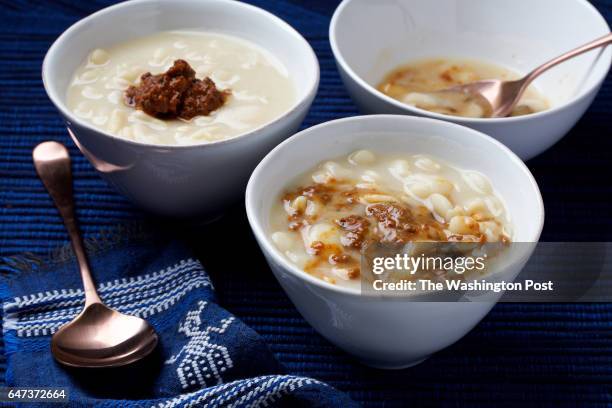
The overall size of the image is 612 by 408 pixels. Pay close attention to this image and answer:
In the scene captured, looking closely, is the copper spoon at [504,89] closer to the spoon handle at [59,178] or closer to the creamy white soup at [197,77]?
the creamy white soup at [197,77]

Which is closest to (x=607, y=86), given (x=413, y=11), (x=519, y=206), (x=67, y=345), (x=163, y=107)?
(x=413, y=11)

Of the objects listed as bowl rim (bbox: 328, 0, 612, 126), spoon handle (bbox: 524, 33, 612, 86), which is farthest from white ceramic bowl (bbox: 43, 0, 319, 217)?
spoon handle (bbox: 524, 33, 612, 86)

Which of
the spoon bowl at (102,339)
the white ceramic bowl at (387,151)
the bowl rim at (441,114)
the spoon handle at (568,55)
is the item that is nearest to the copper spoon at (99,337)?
the spoon bowl at (102,339)

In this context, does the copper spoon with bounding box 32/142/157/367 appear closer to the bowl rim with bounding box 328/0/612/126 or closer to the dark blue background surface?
the dark blue background surface

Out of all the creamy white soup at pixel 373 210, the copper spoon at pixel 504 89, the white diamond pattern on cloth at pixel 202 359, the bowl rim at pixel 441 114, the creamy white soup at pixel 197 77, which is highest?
the bowl rim at pixel 441 114

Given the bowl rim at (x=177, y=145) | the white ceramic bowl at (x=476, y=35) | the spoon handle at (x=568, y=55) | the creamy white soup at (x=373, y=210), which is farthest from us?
the white ceramic bowl at (x=476, y=35)

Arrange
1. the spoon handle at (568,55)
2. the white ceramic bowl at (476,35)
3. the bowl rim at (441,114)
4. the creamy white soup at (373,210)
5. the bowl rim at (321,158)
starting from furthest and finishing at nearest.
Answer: the white ceramic bowl at (476,35) → the spoon handle at (568,55) → the bowl rim at (441,114) → the creamy white soup at (373,210) → the bowl rim at (321,158)

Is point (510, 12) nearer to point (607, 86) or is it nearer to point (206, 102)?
point (607, 86)
